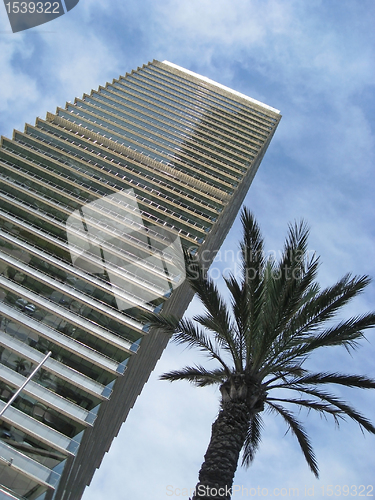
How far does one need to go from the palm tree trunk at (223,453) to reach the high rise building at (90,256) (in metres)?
4.19

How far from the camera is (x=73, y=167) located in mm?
40500

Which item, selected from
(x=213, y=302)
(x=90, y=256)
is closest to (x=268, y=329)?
(x=213, y=302)

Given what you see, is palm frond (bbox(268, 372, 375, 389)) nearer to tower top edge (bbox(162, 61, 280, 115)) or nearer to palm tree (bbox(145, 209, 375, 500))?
palm tree (bbox(145, 209, 375, 500))

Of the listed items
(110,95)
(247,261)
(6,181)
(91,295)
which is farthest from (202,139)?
(247,261)

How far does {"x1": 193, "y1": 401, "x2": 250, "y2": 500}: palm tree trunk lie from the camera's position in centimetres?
978

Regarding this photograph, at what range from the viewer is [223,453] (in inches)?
403

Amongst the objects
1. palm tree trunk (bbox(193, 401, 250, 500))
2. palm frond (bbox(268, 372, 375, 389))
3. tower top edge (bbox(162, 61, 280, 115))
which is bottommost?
palm tree trunk (bbox(193, 401, 250, 500))

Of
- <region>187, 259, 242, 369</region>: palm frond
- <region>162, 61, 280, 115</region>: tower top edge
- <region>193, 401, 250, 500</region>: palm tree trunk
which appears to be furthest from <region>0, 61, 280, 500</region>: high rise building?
<region>162, 61, 280, 115</region>: tower top edge

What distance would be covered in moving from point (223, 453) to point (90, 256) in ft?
78.3

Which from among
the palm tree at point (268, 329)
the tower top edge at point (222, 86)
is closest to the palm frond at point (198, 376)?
the palm tree at point (268, 329)

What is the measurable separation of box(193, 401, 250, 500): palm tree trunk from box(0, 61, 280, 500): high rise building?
13.8 feet

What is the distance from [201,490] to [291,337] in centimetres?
430

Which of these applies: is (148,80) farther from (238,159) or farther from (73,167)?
(73,167)

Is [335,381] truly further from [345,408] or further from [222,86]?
[222,86]
